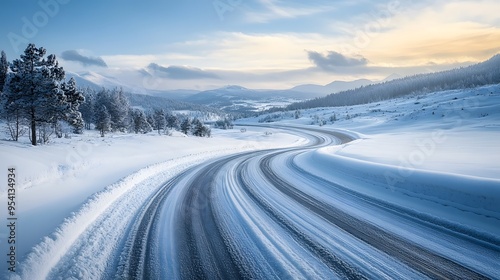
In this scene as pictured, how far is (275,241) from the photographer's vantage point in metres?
5.27

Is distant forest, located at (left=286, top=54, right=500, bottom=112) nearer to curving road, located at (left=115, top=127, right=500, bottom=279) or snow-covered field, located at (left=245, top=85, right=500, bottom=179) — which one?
snow-covered field, located at (left=245, top=85, right=500, bottom=179)

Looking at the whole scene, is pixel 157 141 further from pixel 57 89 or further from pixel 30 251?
pixel 30 251

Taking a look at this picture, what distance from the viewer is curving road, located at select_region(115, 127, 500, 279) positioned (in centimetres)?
420

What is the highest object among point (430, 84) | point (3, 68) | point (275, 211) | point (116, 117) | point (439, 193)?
point (430, 84)

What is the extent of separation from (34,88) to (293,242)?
21.8m

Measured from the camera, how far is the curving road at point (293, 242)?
420 cm

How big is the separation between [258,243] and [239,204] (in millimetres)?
2694

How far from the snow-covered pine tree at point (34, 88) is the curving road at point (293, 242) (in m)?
15.9

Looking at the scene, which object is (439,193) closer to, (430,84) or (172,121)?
(172,121)

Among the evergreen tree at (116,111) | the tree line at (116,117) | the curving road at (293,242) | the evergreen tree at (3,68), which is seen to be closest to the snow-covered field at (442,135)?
the curving road at (293,242)

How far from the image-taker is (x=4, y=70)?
4575cm

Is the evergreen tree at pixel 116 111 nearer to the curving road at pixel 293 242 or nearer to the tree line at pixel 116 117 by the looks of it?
the tree line at pixel 116 117

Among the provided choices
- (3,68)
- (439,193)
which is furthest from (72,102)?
(3,68)

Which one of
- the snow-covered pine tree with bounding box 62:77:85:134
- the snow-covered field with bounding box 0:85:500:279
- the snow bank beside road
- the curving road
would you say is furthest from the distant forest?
the snow-covered pine tree with bounding box 62:77:85:134
